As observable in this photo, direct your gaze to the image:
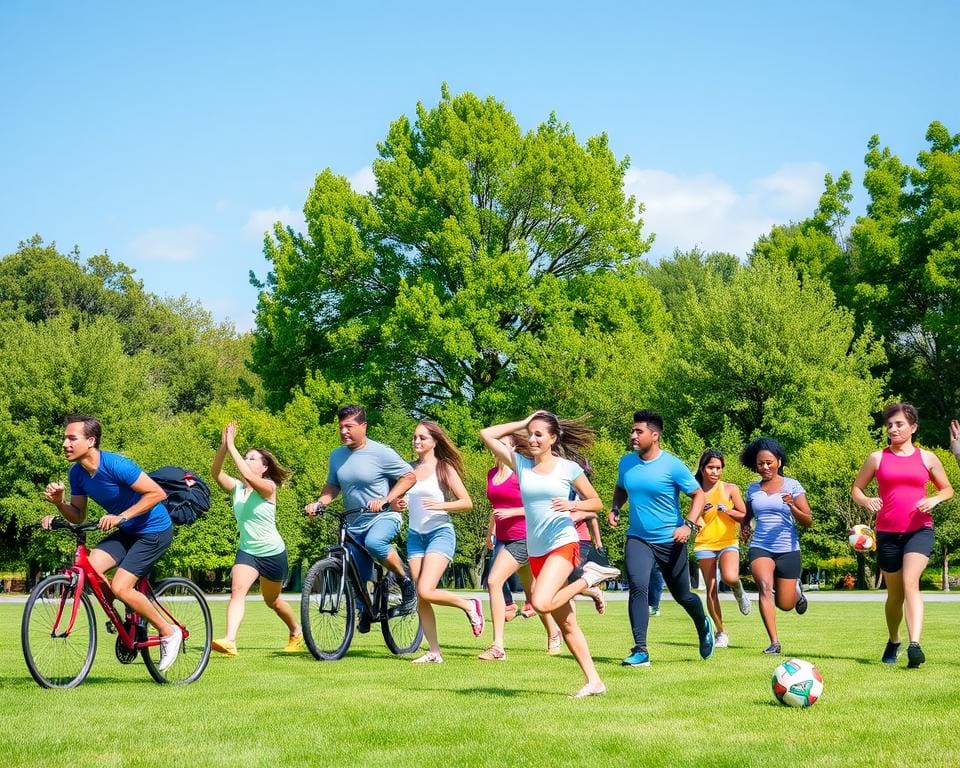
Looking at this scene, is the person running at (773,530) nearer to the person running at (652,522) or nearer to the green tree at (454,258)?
the person running at (652,522)

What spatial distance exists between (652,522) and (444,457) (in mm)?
2167

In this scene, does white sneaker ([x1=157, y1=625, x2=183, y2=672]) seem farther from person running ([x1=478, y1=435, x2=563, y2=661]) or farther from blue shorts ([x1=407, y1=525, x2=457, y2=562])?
person running ([x1=478, y1=435, x2=563, y2=661])

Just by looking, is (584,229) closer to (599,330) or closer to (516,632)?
(599,330)

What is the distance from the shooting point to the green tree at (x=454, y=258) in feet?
141

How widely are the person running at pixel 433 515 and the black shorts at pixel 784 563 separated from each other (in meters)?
3.20

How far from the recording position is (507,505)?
12.6 m

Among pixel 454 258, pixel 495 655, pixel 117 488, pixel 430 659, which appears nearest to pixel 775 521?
pixel 495 655

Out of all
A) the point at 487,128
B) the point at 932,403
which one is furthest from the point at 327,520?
the point at 932,403

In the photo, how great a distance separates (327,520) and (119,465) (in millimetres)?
34061

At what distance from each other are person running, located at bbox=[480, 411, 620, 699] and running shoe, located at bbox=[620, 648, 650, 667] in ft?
6.73

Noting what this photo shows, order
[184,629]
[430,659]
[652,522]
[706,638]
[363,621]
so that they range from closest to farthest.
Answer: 1. [184,629]
2. [652,522]
3. [706,638]
4. [430,659]
5. [363,621]

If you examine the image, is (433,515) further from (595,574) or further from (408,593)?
(595,574)

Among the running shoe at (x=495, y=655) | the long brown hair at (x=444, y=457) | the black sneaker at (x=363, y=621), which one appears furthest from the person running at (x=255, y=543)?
the running shoe at (x=495, y=655)

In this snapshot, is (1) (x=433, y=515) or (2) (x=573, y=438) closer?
(2) (x=573, y=438)
